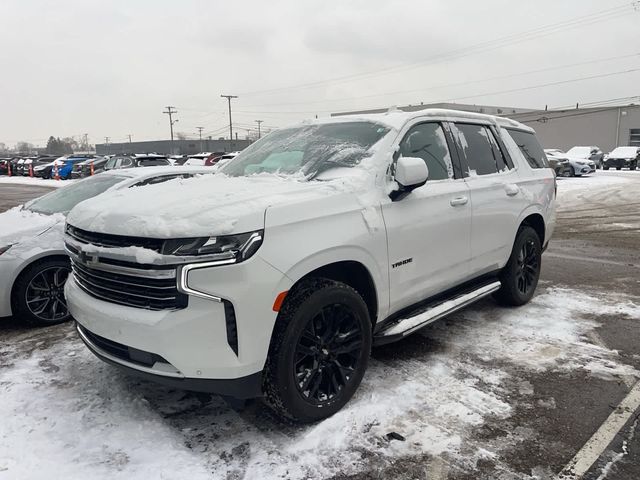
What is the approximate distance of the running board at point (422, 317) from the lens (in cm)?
344

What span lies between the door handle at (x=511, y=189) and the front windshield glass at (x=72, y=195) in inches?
167

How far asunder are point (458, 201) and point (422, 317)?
1009mm

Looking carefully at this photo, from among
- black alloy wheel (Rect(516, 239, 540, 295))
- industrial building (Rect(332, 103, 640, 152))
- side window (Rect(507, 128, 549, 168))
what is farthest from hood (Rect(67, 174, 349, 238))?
industrial building (Rect(332, 103, 640, 152))

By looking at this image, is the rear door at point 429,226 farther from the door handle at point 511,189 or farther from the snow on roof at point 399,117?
the door handle at point 511,189

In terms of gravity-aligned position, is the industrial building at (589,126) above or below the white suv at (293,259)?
above

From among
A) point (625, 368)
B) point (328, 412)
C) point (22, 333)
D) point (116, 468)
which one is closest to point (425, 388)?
point (328, 412)

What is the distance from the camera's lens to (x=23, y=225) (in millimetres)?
4965

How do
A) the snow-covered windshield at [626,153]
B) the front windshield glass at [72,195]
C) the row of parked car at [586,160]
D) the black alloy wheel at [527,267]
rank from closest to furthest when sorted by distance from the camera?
the black alloy wheel at [527,267]
the front windshield glass at [72,195]
the row of parked car at [586,160]
the snow-covered windshield at [626,153]

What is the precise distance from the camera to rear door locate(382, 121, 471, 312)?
3.42 metres

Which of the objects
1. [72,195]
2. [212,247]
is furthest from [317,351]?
[72,195]

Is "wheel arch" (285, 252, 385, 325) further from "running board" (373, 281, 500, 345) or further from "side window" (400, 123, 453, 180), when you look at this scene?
"side window" (400, 123, 453, 180)

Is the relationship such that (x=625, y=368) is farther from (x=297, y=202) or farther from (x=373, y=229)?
(x=297, y=202)

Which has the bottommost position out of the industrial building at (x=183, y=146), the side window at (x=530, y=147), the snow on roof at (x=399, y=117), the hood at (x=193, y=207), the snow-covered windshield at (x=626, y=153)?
the snow-covered windshield at (x=626, y=153)

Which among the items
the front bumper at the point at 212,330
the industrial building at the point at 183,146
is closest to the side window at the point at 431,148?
the front bumper at the point at 212,330
